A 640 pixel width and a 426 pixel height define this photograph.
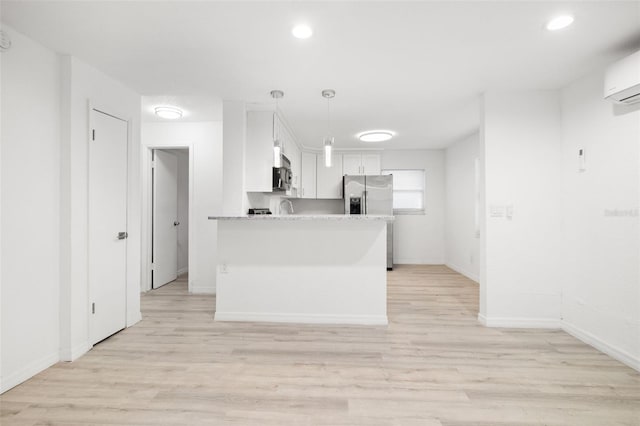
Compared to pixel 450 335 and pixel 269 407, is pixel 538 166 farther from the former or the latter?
pixel 269 407

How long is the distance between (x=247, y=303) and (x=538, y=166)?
11.0ft

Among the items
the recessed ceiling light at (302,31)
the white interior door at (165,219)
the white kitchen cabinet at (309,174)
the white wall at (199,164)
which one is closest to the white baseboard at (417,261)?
the white kitchen cabinet at (309,174)

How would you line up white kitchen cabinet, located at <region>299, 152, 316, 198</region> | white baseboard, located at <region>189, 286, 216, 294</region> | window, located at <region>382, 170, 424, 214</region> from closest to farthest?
1. white baseboard, located at <region>189, 286, 216, 294</region>
2. white kitchen cabinet, located at <region>299, 152, 316, 198</region>
3. window, located at <region>382, 170, 424, 214</region>

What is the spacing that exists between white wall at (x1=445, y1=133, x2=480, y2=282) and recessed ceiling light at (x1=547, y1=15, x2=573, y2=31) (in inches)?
123

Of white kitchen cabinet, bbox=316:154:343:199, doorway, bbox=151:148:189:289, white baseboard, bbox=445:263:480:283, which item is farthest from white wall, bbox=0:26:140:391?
white baseboard, bbox=445:263:480:283

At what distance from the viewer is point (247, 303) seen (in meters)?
3.18

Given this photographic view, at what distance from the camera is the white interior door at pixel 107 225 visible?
2592mm

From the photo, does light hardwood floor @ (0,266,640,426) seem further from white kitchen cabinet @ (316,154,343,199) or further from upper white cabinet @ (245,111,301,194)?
white kitchen cabinet @ (316,154,343,199)

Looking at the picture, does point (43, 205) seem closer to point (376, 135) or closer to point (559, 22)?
point (559, 22)

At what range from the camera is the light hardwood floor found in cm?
171

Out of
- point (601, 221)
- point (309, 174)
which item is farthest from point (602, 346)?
point (309, 174)

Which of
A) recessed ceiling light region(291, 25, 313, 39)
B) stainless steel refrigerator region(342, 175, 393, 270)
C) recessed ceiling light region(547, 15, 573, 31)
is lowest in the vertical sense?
stainless steel refrigerator region(342, 175, 393, 270)

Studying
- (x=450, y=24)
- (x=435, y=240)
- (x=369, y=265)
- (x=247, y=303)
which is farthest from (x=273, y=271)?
(x=435, y=240)

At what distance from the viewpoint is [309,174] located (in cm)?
619
